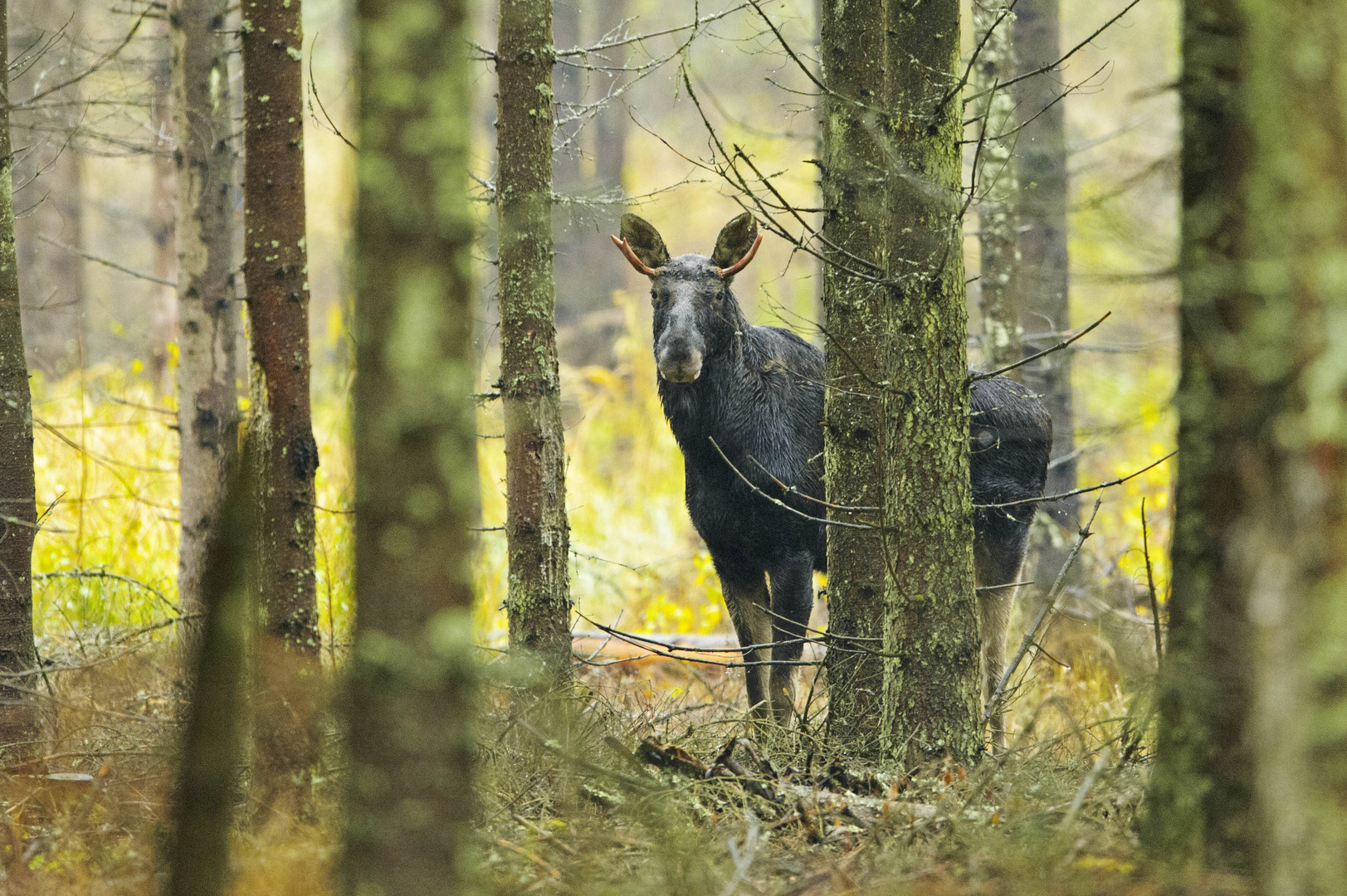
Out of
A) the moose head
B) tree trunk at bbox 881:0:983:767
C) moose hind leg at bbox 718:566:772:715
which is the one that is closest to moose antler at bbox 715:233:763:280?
the moose head

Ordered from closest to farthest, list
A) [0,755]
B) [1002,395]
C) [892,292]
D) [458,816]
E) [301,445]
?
[458,816] → [892,292] → [0,755] → [301,445] → [1002,395]

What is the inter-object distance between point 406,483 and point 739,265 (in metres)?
4.71

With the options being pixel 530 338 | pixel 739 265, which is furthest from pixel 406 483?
pixel 739 265

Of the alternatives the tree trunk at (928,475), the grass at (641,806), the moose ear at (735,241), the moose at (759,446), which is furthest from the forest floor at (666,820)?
the moose ear at (735,241)

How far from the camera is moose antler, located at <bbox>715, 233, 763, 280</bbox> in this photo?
658cm

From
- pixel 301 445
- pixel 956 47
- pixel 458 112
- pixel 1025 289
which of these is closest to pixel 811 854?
pixel 458 112

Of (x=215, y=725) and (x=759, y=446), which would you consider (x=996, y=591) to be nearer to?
(x=759, y=446)

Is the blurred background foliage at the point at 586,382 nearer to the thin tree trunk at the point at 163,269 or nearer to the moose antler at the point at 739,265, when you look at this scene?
the thin tree trunk at the point at 163,269

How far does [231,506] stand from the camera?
2.44 metres

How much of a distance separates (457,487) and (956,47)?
3.27m

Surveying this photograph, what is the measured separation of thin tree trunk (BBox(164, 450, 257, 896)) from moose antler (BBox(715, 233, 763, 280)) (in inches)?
175

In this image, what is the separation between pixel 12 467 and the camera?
16.6ft

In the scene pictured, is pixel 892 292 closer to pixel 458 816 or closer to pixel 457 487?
pixel 457 487

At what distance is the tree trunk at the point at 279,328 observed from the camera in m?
4.99
